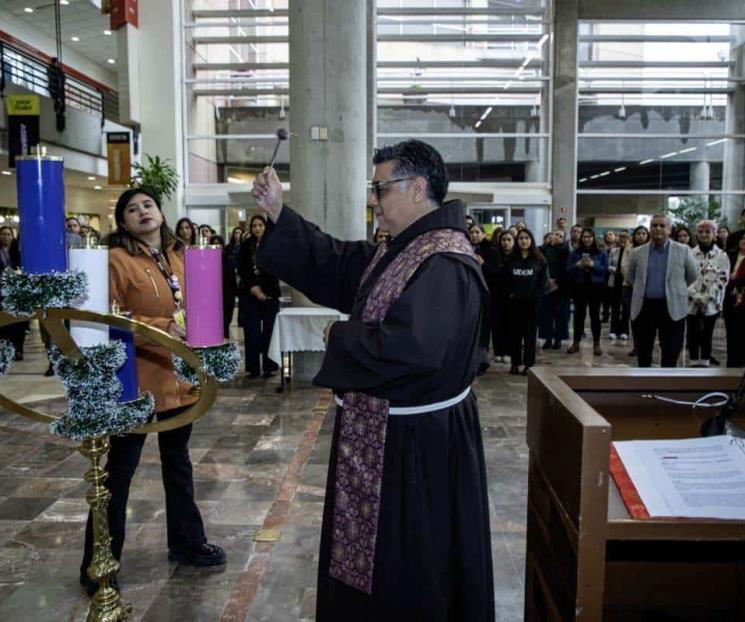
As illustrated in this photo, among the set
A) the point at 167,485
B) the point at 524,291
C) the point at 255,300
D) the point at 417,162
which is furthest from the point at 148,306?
the point at 524,291

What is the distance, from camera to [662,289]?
659 cm

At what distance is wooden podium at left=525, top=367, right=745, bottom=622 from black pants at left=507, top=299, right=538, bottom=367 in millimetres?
5529

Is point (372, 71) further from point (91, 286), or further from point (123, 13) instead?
point (91, 286)

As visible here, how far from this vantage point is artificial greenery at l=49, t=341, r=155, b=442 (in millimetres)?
1558

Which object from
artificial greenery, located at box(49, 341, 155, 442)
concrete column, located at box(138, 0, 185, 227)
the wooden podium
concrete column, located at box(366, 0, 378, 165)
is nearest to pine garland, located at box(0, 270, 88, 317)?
artificial greenery, located at box(49, 341, 155, 442)

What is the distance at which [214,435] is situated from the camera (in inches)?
205

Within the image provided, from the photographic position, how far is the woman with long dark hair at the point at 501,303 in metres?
7.77

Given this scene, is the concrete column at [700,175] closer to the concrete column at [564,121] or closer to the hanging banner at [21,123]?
the concrete column at [564,121]

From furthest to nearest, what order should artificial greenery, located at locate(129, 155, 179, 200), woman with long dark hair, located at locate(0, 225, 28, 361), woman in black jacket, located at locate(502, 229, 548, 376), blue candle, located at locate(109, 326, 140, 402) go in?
artificial greenery, located at locate(129, 155, 179, 200) → woman with long dark hair, located at locate(0, 225, 28, 361) → woman in black jacket, located at locate(502, 229, 548, 376) → blue candle, located at locate(109, 326, 140, 402)

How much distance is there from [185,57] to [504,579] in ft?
49.6

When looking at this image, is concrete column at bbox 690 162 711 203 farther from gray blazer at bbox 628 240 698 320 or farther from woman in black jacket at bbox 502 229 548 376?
gray blazer at bbox 628 240 698 320

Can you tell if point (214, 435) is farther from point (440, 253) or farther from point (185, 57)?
point (185, 57)

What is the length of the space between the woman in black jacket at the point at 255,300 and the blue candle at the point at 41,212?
5.42m

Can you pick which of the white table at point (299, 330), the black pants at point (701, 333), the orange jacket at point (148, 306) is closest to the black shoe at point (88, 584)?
the orange jacket at point (148, 306)
